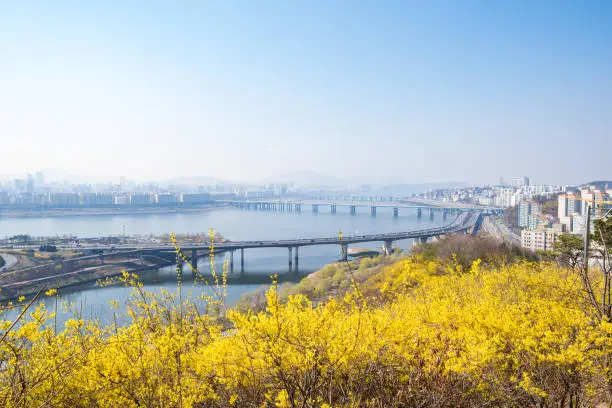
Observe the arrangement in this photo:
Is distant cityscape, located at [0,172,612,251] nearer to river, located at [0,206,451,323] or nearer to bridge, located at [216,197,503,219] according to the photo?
bridge, located at [216,197,503,219]

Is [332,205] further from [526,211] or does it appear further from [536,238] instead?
[536,238]

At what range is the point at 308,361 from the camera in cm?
143

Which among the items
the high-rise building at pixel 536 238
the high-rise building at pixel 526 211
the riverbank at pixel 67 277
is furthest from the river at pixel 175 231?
the high-rise building at pixel 526 211

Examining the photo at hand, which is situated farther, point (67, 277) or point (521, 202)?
point (521, 202)

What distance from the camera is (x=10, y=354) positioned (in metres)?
1.50

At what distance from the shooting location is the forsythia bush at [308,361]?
1.47m

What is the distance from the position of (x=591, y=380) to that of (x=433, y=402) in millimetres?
743

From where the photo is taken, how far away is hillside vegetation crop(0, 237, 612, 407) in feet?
4.82

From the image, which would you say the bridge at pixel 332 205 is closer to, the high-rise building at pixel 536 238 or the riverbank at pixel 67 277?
the high-rise building at pixel 536 238

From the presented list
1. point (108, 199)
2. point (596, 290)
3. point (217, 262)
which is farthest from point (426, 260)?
point (108, 199)

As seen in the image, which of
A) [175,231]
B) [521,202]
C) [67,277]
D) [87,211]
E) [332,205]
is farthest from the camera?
[332,205]

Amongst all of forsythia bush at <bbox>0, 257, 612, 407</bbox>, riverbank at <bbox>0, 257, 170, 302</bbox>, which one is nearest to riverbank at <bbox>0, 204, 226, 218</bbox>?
riverbank at <bbox>0, 257, 170, 302</bbox>

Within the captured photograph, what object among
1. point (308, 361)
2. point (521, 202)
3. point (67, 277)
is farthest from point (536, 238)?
point (308, 361)

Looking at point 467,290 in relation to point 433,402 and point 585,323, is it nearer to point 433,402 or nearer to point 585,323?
point 585,323
